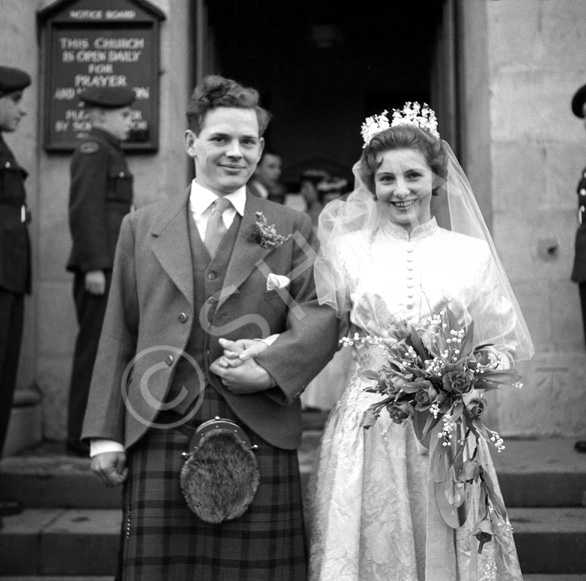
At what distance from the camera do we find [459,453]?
263 centimetres

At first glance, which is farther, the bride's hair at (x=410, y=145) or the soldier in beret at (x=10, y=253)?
the soldier in beret at (x=10, y=253)

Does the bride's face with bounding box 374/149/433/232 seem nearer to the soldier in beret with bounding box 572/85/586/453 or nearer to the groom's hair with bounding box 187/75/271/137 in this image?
the groom's hair with bounding box 187/75/271/137

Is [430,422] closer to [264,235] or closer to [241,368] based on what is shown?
[241,368]

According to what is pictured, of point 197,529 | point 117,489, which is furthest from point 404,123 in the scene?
point 117,489

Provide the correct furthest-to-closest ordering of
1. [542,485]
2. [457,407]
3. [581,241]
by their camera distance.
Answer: [581,241] < [542,485] < [457,407]

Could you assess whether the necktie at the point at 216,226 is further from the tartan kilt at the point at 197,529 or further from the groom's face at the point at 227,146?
the tartan kilt at the point at 197,529

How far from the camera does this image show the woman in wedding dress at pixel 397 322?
2789 mm

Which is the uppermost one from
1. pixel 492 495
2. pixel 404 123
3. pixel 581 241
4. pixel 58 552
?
pixel 404 123

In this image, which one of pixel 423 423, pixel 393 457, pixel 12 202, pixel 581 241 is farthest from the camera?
pixel 581 241

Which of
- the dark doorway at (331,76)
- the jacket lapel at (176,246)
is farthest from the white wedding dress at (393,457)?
the dark doorway at (331,76)

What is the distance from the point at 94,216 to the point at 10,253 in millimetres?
600

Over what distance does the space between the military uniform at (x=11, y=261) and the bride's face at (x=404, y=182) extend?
2.26 metres

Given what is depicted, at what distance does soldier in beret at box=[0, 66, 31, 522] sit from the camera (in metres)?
4.31

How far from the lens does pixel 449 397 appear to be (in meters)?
2.59
